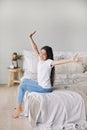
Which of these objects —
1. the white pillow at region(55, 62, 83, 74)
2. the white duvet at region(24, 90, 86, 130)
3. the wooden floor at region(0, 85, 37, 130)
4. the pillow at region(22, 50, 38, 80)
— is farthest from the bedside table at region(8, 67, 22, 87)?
the white duvet at region(24, 90, 86, 130)

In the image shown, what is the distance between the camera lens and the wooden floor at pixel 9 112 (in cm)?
304

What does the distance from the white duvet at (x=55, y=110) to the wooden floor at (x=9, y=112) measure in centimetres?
19

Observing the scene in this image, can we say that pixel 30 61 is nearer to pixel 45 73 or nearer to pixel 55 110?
pixel 45 73

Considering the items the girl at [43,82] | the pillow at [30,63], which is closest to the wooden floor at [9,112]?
the girl at [43,82]

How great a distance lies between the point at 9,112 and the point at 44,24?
259 cm

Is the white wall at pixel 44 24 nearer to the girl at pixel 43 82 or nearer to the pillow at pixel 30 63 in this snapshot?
the pillow at pixel 30 63

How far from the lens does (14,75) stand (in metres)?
5.50

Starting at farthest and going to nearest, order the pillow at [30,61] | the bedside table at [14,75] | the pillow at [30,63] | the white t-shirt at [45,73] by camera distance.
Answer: the bedside table at [14,75] → the pillow at [30,61] → the pillow at [30,63] → the white t-shirt at [45,73]

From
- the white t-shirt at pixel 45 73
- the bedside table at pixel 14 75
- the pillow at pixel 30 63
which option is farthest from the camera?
the bedside table at pixel 14 75

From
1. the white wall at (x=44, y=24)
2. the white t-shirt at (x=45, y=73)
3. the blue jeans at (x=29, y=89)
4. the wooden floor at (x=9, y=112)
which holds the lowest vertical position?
the wooden floor at (x=9, y=112)

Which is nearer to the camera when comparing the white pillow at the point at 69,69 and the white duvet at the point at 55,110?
the white duvet at the point at 55,110

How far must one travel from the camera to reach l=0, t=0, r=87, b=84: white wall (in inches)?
210

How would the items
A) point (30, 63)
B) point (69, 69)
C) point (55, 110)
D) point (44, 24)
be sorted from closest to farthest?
point (55, 110) → point (69, 69) → point (30, 63) → point (44, 24)

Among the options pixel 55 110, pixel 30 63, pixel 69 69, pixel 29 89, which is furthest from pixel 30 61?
pixel 55 110
